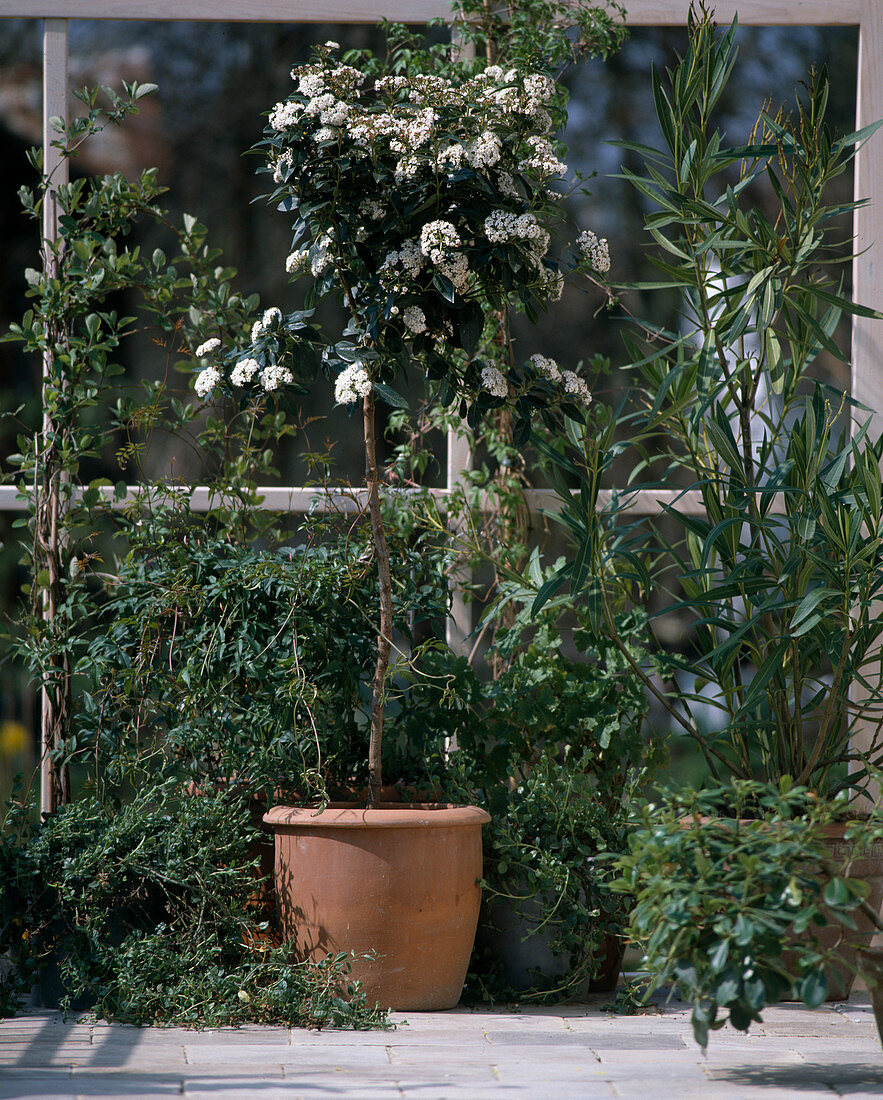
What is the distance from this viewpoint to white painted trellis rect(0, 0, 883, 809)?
3332mm

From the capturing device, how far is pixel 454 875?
2.68 metres

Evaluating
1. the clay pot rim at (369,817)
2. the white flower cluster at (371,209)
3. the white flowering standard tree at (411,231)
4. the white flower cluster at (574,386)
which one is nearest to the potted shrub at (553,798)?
the clay pot rim at (369,817)

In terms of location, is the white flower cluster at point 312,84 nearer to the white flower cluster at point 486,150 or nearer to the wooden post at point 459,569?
the white flower cluster at point 486,150

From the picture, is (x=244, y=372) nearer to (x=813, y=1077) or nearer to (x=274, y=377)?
(x=274, y=377)

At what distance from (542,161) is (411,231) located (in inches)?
12.7

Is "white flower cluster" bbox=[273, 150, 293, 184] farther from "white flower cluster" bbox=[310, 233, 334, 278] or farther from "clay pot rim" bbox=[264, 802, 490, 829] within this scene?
"clay pot rim" bbox=[264, 802, 490, 829]

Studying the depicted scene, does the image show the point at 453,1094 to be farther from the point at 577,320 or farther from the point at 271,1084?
the point at 577,320

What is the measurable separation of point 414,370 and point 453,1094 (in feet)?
6.75

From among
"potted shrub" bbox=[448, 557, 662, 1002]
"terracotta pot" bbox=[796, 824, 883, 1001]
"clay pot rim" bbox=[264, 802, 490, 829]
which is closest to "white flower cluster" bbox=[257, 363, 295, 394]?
"potted shrub" bbox=[448, 557, 662, 1002]

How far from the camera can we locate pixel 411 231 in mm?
2619

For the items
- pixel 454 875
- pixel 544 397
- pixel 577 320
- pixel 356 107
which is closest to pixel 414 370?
pixel 577 320

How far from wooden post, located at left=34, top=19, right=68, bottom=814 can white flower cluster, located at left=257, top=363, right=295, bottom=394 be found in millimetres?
852

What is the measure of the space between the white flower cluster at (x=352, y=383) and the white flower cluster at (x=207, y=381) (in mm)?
326

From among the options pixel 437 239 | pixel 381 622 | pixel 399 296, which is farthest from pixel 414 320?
pixel 381 622
